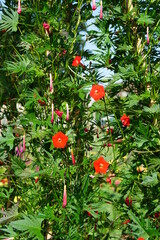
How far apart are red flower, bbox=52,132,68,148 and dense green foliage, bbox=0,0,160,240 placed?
0.26ft

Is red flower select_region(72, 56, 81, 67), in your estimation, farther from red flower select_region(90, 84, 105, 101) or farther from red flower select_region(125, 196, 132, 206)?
red flower select_region(125, 196, 132, 206)

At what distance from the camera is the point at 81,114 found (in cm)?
197

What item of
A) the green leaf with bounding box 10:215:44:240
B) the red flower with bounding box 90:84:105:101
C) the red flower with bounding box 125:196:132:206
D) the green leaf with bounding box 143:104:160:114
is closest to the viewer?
the green leaf with bounding box 10:215:44:240

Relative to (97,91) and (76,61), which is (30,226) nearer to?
(97,91)

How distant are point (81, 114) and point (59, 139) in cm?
30

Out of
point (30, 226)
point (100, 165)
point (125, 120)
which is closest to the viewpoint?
point (30, 226)

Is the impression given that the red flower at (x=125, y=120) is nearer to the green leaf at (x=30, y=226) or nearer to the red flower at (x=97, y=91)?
the red flower at (x=97, y=91)

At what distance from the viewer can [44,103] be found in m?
1.82

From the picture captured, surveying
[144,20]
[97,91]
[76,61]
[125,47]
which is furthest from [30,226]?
[144,20]

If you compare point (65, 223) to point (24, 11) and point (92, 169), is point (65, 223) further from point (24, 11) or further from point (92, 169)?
point (24, 11)

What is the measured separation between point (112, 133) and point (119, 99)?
7.6 inches

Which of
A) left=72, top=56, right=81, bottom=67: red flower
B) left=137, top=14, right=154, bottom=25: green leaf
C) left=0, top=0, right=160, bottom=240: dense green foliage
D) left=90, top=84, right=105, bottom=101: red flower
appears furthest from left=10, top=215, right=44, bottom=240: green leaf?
left=137, top=14, right=154, bottom=25: green leaf

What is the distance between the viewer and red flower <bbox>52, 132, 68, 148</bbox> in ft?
5.54

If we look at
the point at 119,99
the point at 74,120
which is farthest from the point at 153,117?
the point at 74,120
